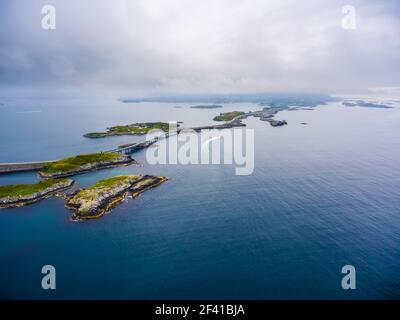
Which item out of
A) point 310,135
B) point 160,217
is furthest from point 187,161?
point 310,135

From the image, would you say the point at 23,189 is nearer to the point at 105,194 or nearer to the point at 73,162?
the point at 73,162

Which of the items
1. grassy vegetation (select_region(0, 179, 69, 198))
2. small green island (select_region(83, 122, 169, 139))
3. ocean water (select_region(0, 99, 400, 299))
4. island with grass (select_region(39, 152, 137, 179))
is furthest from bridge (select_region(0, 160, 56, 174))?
small green island (select_region(83, 122, 169, 139))

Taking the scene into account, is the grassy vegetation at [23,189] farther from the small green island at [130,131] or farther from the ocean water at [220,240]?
the small green island at [130,131]

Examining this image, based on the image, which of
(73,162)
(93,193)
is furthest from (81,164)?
(93,193)

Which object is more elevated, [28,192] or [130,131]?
[130,131]

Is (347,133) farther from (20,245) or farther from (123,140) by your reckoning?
(20,245)

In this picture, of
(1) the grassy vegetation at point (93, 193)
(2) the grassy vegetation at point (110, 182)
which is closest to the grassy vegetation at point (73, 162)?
(2) the grassy vegetation at point (110, 182)

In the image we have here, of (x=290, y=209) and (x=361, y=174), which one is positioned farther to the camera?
(x=361, y=174)
